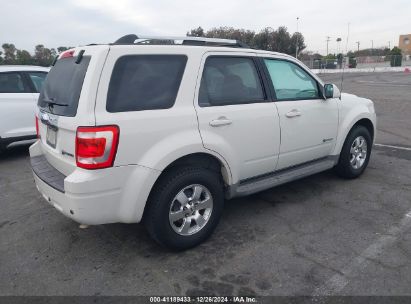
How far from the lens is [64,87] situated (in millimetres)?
2953

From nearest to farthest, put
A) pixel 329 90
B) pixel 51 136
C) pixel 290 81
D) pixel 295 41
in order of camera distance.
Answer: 1. pixel 51 136
2. pixel 290 81
3. pixel 329 90
4. pixel 295 41

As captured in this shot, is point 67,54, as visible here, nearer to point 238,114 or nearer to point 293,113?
point 238,114

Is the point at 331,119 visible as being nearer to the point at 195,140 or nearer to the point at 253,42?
the point at 195,140

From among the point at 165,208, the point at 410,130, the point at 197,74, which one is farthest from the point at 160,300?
the point at 410,130

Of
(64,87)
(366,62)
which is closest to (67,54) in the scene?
(64,87)

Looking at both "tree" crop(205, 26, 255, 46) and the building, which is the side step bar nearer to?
"tree" crop(205, 26, 255, 46)

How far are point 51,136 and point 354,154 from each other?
3852 mm

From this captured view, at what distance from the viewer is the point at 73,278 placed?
2.78 meters

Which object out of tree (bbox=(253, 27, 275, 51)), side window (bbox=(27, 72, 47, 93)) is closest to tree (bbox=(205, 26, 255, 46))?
tree (bbox=(253, 27, 275, 51))

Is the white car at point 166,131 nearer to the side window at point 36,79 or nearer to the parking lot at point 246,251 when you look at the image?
the parking lot at point 246,251

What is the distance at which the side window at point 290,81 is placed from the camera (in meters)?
3.76

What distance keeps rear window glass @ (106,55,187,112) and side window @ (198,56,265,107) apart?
0.29 meters

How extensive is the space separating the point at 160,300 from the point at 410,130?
7.65 m

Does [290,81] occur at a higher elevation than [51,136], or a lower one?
higher
